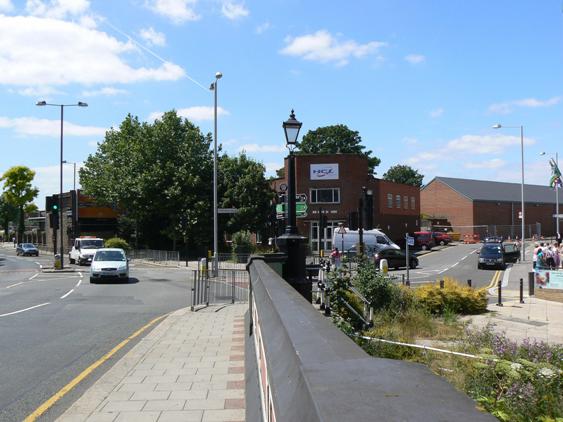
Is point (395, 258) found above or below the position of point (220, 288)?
above

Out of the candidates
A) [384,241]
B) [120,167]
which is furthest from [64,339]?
[120,167]

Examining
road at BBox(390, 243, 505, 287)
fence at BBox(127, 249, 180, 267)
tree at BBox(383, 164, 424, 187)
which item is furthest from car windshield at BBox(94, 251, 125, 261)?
tree at BBox(383, 164, 424, 187)

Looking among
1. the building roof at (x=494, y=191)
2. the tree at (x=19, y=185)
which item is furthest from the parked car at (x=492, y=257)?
the tree at (x=19, y=185)

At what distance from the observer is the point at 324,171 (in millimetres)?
51375

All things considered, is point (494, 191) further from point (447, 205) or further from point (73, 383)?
point (73, 383)

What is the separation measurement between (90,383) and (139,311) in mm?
8455

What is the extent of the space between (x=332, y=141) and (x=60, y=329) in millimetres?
79422

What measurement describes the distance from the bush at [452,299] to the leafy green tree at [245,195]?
101 ft

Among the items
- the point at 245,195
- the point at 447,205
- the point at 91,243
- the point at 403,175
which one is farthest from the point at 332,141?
the point at 91,243

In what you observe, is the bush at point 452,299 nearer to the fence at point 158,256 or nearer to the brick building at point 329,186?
the fence at point 158,256

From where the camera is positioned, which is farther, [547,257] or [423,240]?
[423,240]

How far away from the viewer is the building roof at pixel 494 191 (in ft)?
269

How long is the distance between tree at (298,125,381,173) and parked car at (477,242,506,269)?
176 feet

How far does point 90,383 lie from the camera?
781 cm
